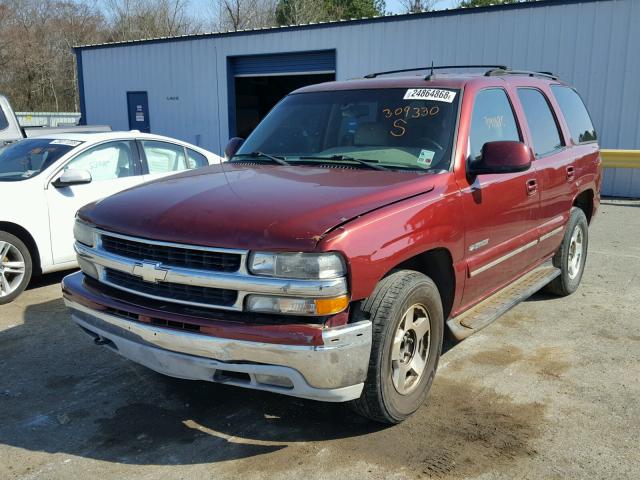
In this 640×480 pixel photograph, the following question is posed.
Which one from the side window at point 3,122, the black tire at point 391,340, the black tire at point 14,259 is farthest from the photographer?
the side window at point 3,122

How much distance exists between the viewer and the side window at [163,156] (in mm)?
7305

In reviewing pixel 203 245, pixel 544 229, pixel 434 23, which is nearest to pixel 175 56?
pixel 434 23

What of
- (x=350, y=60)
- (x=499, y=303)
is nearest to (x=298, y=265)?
(x=499, y=303)

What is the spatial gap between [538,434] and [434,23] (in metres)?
12.8

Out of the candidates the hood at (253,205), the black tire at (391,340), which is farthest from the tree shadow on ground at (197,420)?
the hood at (253,205)

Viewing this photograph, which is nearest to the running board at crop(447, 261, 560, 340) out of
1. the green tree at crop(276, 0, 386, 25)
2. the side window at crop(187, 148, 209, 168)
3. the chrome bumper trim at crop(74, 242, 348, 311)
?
the chrome bumper trim at crop(74, 242, 348, 311)

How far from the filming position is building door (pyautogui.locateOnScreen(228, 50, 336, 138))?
1714cm

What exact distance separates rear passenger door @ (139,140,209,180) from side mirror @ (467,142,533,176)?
166 inches

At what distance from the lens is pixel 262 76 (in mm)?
18594

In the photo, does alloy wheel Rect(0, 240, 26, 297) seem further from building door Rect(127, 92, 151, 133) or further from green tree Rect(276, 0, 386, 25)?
Answer: green tree Rect(276, 0, 386, 25)

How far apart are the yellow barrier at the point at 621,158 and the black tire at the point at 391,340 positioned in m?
10.3

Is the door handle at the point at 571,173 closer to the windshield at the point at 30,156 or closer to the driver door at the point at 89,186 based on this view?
the driver door at the point at 89,186

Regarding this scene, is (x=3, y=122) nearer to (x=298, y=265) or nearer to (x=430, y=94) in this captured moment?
(x=430, y=94)

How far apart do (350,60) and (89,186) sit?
1084cm
